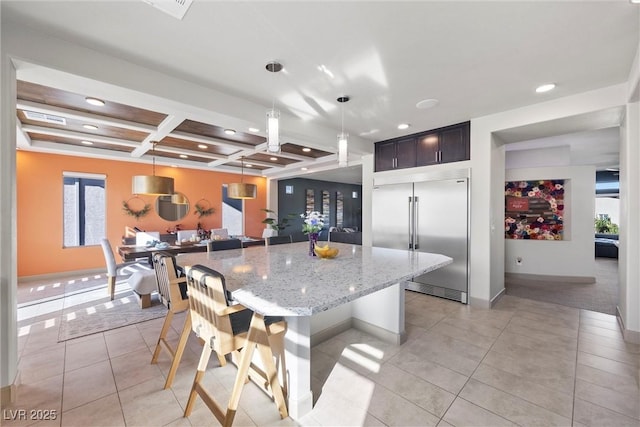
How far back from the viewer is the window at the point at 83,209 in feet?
17.5

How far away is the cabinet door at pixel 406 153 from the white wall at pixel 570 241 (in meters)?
2.58

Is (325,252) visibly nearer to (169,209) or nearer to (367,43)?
(367,43)

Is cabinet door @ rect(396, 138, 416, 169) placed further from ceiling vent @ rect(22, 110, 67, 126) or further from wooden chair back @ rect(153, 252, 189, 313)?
ceiling vent @ rect(22, 110, 67, 126)

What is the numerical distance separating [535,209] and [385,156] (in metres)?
3.21

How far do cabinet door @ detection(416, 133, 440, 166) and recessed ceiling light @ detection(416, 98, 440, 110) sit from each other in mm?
954

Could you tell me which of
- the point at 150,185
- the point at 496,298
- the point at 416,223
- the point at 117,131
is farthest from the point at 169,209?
the point at 496,298

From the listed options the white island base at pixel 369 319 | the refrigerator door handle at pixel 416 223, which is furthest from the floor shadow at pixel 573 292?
the white island base at pixel 369 319

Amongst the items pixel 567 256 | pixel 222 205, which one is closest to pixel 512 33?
pixel 567 256

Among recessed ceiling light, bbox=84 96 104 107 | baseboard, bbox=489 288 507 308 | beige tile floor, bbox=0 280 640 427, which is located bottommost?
beige tile floor, bbox=0 280 640 427

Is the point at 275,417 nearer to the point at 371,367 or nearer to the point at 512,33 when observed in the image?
the point at 371,367

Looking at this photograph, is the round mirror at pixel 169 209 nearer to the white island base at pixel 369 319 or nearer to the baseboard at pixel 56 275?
the baseboard at pixel 56 275

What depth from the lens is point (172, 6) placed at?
1573mm

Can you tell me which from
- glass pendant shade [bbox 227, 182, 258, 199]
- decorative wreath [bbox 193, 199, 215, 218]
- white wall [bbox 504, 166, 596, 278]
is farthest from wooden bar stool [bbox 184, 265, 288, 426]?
decorative wreath [bbox 193, 199, 215, 218]

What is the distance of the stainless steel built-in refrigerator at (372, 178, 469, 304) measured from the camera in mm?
3602
